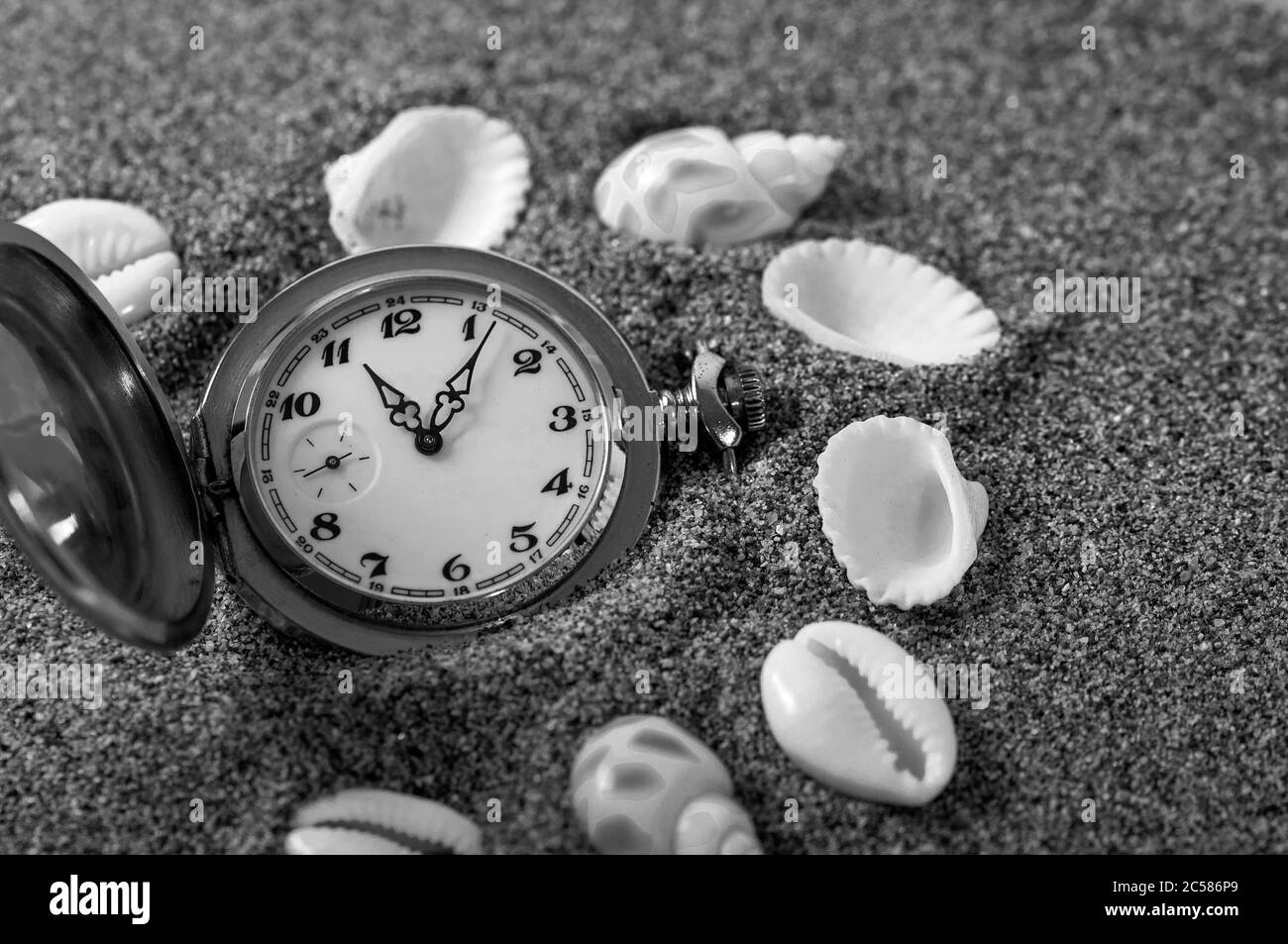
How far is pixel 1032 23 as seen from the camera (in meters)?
2.46

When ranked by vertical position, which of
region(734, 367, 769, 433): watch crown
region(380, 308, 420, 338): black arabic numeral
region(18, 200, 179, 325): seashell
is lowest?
region(734, 367, 769, 433): watch crown

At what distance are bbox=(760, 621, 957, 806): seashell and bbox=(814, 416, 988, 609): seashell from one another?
105mm

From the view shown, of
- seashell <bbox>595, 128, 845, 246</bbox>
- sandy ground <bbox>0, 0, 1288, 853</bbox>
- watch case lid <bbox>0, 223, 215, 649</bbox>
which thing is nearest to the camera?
watch case lid <bbox>0, 223, 215, 649</bbox>

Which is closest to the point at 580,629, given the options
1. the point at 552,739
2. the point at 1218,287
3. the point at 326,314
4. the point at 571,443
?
the point at 552,739

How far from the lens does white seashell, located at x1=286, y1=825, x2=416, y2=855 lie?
1293 mm

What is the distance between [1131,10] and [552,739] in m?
1.94

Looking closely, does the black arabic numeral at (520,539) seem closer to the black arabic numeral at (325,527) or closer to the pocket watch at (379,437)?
the pocket watch at (379,437)

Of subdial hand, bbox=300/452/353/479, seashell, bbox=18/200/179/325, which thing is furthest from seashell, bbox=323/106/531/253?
subdial hand, bbox=300/452/353/479

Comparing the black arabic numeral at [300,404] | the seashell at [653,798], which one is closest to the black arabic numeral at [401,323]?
the black arabic numeral at [300,404]

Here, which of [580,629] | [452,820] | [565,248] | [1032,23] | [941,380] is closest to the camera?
[452,820]

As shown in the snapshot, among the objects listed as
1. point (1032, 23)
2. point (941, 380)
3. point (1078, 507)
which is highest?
Result: point (1032, 23)

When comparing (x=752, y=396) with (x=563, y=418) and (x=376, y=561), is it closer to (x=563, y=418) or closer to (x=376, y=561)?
(x=563, y=418)

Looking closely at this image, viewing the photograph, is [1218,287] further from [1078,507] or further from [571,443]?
[571,443]

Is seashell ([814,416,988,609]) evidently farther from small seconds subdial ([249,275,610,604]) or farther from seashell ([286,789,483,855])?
seashell ([286,789,483,855])
